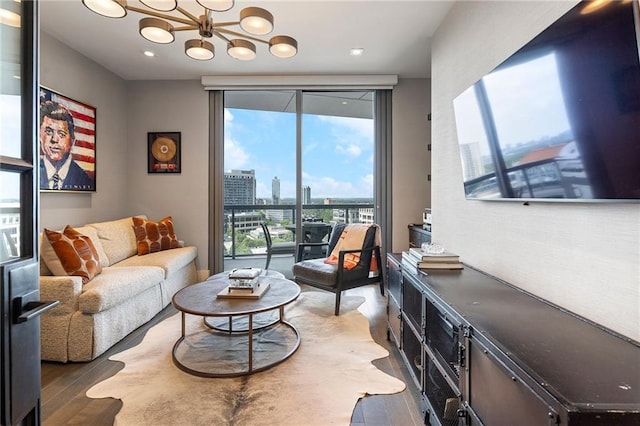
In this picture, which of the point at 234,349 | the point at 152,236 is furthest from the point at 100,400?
the point at 152,236

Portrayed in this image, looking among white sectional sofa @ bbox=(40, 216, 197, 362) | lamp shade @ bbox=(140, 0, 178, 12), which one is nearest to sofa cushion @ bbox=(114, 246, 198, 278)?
white sectional sofa @ bbox=(40, 216, 197, 362)

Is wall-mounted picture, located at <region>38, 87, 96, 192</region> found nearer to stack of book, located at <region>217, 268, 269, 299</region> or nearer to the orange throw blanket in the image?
stack of book, located at <region>217, 268, 269, 299</region>

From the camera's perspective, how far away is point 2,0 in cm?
86

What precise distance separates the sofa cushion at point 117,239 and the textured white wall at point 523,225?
3.37 metres

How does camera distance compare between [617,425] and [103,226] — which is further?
[103,226]

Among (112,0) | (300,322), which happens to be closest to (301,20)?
(112,0)

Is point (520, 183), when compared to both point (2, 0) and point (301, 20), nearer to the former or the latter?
point (2, 0)

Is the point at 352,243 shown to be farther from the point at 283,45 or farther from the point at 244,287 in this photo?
the point at 283,45

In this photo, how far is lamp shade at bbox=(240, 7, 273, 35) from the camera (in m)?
1.99

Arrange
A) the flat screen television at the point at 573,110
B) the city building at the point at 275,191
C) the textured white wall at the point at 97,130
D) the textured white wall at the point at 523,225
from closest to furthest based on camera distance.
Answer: the flat screen television at the point at 573,110, the textured white wall at the point at 523,225, the textured white wall at the point at 97,130, the city building at the point at 275,191

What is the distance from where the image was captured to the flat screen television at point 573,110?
0.98 m

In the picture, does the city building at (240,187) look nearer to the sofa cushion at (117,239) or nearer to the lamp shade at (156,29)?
the sofa cushion at (117,239)

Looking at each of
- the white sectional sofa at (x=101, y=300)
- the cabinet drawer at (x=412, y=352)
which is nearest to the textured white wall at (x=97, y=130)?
the white sectional sofa at (x=101, y=300)

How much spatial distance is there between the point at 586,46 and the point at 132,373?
9.58 feet
